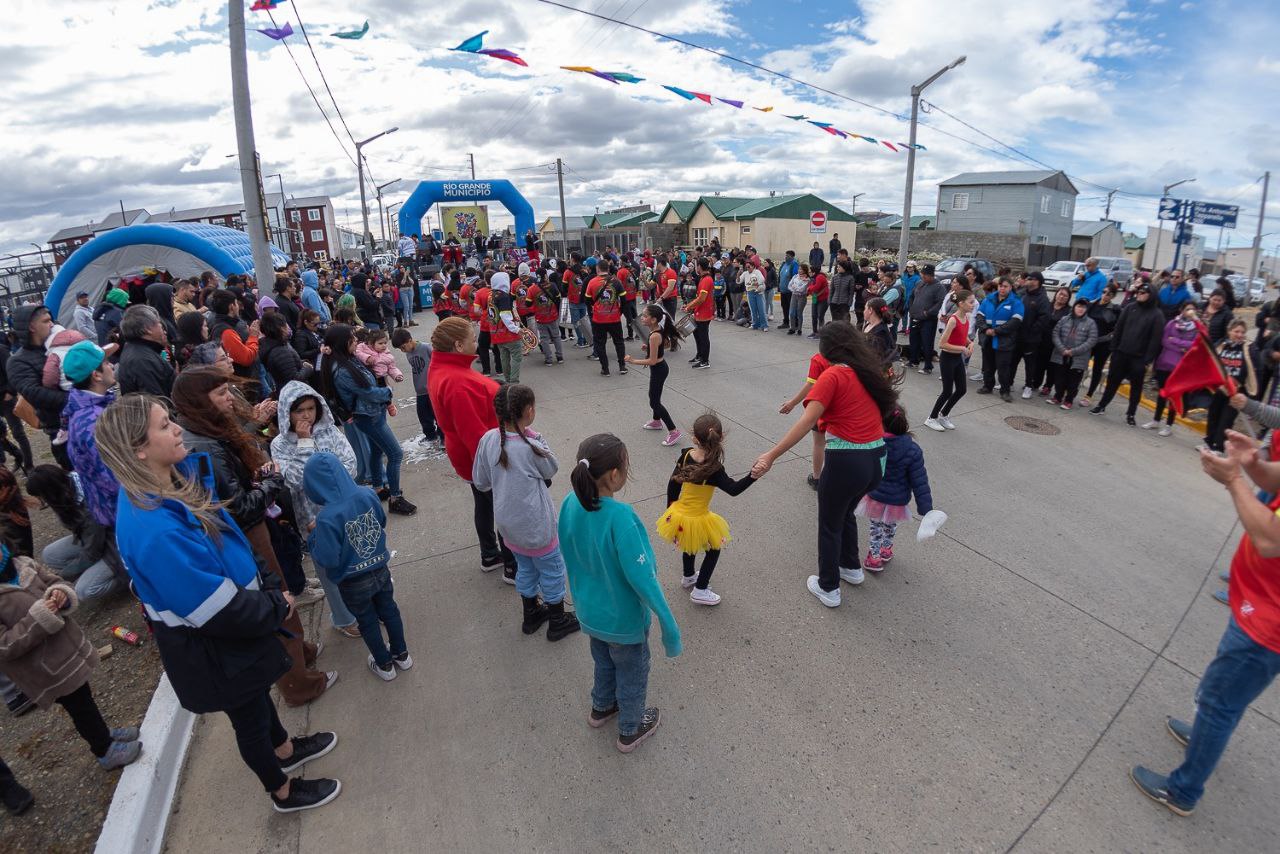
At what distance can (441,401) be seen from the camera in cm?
399

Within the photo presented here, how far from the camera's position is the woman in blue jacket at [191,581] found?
1.93 m

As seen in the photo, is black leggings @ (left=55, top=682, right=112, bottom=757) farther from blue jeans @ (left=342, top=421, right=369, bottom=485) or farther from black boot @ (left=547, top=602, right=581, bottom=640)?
blue jeans @ (left=342, top=421, right=369, bottom=485)

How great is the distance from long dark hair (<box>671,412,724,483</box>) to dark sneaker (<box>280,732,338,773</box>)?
231 cm

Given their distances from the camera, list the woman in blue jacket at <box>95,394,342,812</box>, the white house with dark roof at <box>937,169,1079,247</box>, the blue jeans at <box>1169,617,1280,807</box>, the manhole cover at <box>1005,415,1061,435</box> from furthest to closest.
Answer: the white house with dark roof at <box>937,169,1079,247</box>, the manhole cover at <box>1005,415,1061,435</box>, the blue jeans at <box>1169,617,1280,807</box>, the woman in blue jacket at <box>95,394,342,812</box>

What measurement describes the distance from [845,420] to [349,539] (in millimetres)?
2825

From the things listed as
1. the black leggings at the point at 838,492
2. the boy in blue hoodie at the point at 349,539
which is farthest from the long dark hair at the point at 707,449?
the boy in blue hoodie at the point at 349,539

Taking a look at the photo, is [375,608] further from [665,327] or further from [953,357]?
[953,357]

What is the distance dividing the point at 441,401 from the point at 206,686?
86.4 inches

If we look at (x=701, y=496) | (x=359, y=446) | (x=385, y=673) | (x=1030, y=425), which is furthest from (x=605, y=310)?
(x=385, y=673)

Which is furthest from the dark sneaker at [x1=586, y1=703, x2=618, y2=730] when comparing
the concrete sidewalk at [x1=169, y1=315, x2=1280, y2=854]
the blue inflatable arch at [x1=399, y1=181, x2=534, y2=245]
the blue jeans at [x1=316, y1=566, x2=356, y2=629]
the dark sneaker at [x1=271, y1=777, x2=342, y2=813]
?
the blue inflatable arch at [x1=399, y1=181, x2=534, y2=245]

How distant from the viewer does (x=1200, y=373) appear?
3.65m

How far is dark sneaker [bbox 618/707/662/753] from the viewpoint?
2.79 meters

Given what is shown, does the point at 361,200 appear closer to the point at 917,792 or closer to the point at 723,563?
the point at 723,563

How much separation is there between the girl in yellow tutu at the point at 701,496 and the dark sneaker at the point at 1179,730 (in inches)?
91.7
